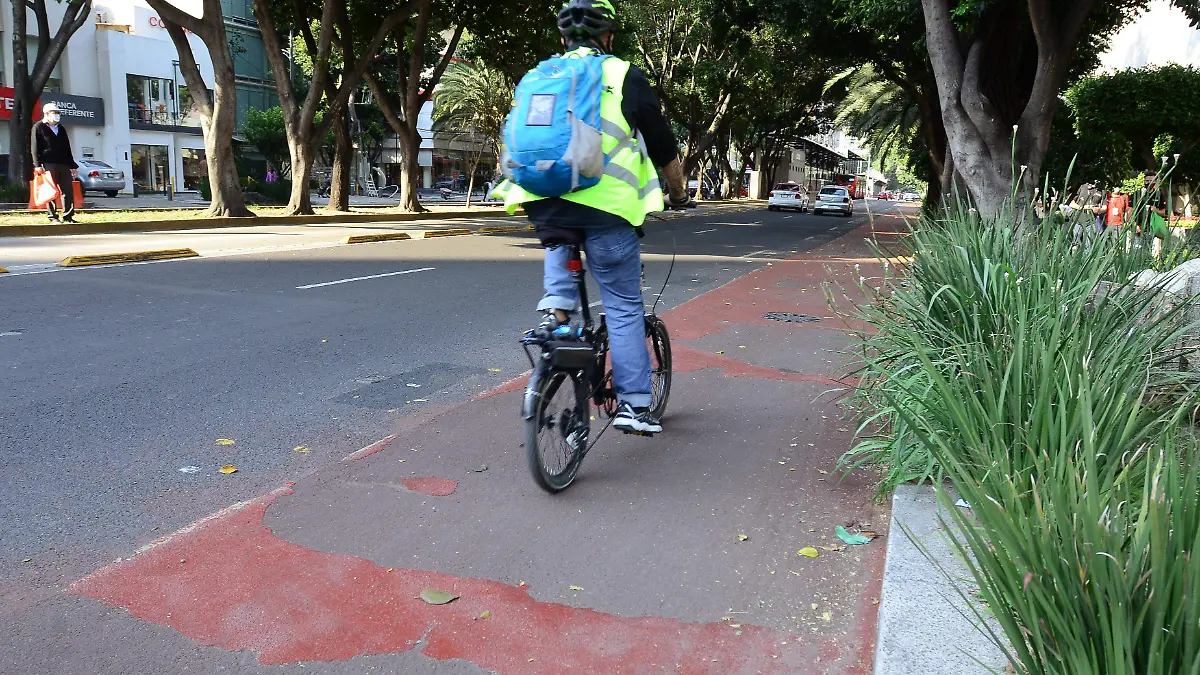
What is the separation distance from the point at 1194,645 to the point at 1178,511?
10.3 inches

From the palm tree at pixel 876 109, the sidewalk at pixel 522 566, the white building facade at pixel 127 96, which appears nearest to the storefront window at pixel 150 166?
the white building facade at pixel 127 96

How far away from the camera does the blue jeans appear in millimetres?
4008

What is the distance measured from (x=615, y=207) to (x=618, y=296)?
0.48m

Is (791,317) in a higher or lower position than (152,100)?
lower

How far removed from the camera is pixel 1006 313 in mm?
3783

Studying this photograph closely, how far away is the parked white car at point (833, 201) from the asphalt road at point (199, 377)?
3453 centimetres

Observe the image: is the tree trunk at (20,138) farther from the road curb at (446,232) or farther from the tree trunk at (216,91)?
the road curb at (446,232)

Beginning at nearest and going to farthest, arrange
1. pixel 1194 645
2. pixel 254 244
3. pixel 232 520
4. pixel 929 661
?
pixel 1194 645, pixel 929 661, pixel 232 520, pixel 254 244

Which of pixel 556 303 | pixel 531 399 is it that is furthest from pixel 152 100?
pixel 531 399

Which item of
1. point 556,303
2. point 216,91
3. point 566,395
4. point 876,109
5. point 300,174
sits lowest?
point 566,395

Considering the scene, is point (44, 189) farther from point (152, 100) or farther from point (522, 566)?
point (152, 100)

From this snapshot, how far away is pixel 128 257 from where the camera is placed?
11.8m

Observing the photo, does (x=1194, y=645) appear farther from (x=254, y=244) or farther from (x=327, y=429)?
(x=254, y=244)

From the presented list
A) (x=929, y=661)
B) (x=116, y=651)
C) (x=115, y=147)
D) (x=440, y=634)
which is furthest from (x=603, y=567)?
(x=115, y=147)
